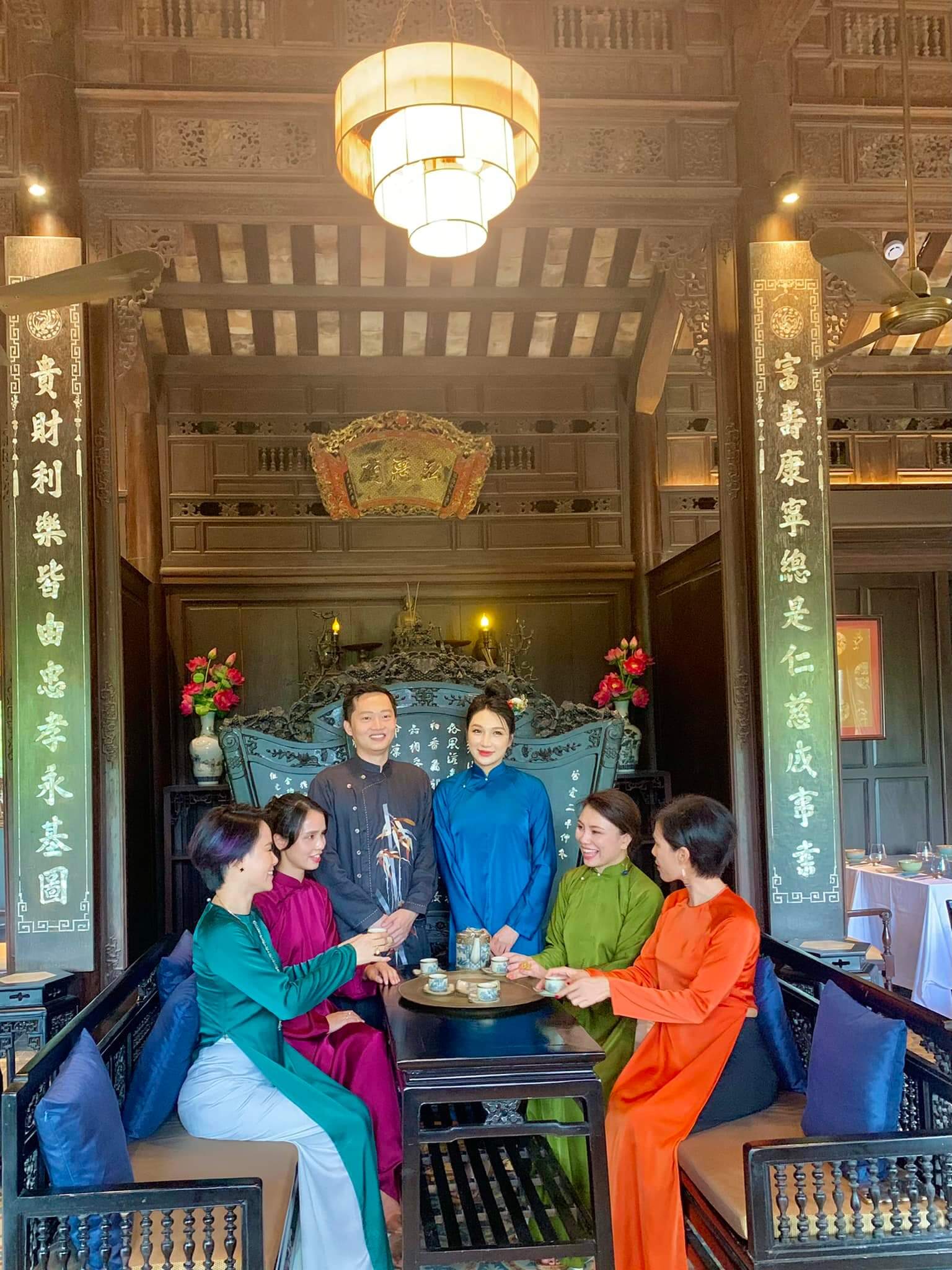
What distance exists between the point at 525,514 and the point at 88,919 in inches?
166

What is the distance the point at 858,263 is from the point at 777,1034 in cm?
232

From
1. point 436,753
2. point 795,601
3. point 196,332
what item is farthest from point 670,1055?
point 196,332

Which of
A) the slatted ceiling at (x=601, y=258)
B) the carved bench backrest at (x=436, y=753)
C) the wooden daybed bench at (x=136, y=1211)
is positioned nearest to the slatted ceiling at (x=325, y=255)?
the slatted ceiling at (x=601, y=258)

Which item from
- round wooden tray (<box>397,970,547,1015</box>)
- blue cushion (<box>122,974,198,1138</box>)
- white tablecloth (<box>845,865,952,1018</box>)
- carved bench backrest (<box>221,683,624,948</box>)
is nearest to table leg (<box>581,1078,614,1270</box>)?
round wooden tray (<box>397,970,547,1015</box>)

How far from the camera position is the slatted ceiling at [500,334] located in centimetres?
702

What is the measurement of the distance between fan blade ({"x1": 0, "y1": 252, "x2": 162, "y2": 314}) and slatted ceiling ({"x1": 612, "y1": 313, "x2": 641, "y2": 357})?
4.48 meters

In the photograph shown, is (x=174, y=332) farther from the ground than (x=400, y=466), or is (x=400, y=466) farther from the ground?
(x=174, y=332)

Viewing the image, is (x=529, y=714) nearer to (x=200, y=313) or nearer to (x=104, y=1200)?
(x=104, y=1200)

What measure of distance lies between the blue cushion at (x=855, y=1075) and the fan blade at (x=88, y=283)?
2.53 m

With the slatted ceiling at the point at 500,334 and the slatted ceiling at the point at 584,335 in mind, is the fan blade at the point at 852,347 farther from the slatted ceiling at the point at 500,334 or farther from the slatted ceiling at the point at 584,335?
the slatted ceiling at the point at 500,334

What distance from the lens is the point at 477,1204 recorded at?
260 centimetres

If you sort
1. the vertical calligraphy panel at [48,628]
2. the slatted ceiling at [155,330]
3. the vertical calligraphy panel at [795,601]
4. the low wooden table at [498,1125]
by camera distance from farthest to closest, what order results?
the slatted ceiling at [155,330]
the vertical calligraphy panel at [795,601]
the vertical calligraphy panel at [48,628]
the low wooden table at [498,1125]

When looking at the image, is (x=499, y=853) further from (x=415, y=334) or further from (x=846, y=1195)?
(x=415, y=334)

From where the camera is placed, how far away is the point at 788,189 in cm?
422
